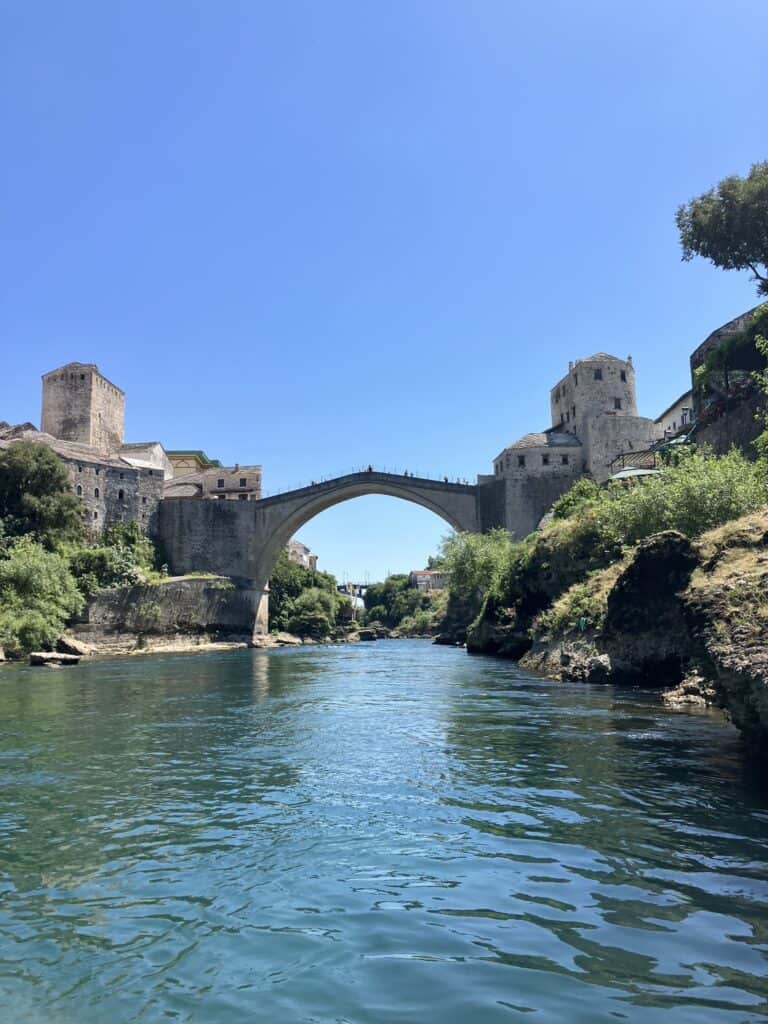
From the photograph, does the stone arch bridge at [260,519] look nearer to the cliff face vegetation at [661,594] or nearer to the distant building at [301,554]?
the cliff face vegetation at [661,594]

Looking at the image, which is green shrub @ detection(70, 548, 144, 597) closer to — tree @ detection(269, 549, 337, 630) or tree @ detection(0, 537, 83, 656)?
tree @ detection(0, 537, 83, 656)

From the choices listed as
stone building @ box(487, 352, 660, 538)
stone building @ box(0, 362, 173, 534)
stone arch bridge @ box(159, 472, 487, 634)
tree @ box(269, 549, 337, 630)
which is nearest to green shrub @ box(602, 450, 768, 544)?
stone building @ box(487, 352, 660, 538)

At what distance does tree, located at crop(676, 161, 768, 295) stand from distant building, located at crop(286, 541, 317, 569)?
215 ft

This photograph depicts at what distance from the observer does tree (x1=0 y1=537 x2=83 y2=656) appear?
31.2 metres

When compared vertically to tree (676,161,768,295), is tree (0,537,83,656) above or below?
below

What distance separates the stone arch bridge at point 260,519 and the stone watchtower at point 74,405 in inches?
476

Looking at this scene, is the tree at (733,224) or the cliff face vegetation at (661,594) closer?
the cliff face vegetation at (661,594)

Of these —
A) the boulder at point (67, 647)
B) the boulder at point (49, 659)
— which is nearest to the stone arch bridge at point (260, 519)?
the boulder at point (67, 647)

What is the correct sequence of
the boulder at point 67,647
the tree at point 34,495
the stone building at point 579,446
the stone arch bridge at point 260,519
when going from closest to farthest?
1. the boulder at point 67,647
2. the tree at point 34,495
3. the stone building at point 579,446
4. the stone arch bridge at point 260,519

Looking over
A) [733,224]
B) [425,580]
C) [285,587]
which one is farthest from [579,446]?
[425,580]

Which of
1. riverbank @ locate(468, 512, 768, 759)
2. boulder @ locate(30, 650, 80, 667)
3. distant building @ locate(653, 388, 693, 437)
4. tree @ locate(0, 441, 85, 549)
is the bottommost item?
boulder @ locate(30, 650, 80, 667)

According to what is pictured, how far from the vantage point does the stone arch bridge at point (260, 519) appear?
52531 mm

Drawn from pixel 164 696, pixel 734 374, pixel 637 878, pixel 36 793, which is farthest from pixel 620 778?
pixel 734 374

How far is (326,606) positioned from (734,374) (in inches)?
1702
